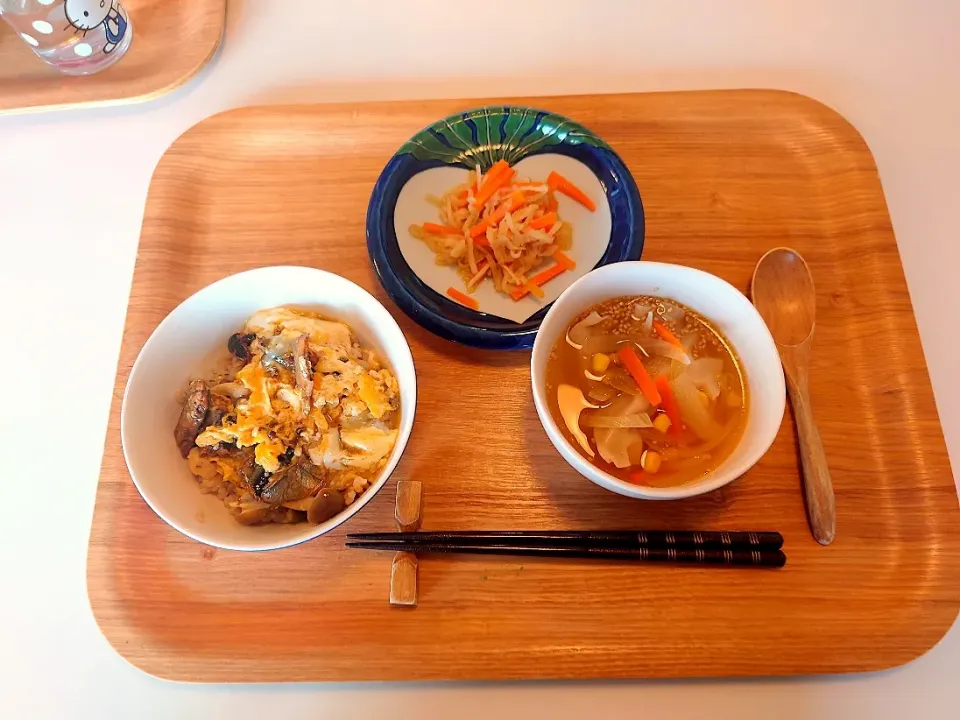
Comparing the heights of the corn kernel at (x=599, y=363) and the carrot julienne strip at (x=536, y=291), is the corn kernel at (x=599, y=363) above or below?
below

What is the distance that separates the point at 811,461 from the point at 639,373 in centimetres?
45

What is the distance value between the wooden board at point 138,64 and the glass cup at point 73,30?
1.5 inches

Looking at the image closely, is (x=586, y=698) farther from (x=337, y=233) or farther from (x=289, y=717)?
(x=337, y=233)

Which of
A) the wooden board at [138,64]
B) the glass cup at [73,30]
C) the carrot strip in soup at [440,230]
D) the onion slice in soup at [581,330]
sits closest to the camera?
the onion slice in soup at [581,330]

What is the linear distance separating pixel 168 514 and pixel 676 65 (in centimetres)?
194

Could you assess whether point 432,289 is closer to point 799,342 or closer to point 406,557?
Answer: point 406,557

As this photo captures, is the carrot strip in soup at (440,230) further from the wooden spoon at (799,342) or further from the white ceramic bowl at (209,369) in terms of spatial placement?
the wooden spoon at (799,342)

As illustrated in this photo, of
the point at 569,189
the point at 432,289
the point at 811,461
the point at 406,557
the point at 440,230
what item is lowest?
the point at 406,557

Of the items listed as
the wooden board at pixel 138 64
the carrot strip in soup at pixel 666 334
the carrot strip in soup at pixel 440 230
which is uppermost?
the wooden board at pixel 138 64

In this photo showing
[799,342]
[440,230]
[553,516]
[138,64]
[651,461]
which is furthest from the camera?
[138,64]

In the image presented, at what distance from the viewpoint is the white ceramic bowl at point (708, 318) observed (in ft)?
3.99

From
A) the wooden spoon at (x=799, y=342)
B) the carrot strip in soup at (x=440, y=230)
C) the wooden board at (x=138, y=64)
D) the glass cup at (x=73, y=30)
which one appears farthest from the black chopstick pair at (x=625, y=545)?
the glass cup at (x=73, y=30)

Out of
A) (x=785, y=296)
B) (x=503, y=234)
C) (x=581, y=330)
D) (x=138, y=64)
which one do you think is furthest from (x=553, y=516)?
(x=138, y=64)

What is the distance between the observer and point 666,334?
1.43 meters
